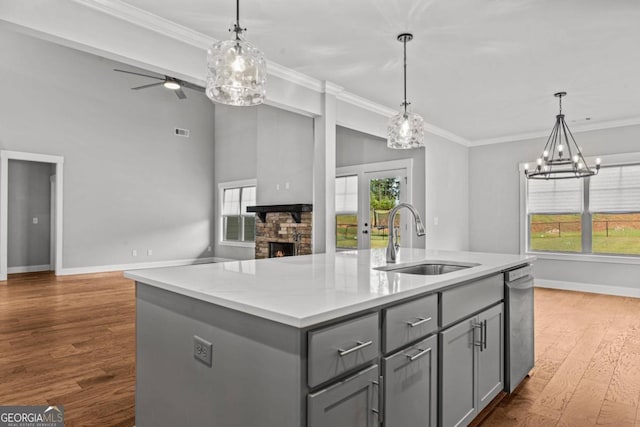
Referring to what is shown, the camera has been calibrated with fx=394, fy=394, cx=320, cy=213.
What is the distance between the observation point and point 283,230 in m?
6.55

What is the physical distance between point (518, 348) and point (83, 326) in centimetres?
402

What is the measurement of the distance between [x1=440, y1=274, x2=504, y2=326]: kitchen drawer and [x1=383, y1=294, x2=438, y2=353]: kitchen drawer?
0.10m

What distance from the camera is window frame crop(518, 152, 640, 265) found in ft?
19.3

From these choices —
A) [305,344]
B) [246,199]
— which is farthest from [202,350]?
[246,199]

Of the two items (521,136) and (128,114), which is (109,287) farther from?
(521,136)

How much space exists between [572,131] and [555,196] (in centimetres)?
108

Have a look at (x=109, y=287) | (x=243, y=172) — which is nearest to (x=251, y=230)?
(x=243, y=172)

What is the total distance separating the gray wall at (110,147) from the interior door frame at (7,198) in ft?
0.41

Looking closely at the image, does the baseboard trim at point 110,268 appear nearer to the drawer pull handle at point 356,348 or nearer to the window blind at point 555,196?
the window blind at point 555,196

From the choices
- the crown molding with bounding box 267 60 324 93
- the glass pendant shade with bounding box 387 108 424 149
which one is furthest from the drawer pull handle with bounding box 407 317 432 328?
the crown molding with bounding box 267 60 324 93

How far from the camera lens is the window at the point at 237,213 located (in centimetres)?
927

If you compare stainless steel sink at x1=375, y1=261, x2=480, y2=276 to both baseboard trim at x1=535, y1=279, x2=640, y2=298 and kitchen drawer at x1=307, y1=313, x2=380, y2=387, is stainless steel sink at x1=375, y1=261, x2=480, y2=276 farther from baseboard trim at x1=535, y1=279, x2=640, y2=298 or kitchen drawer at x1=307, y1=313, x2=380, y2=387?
baseboard trim at x1=535, y1=279, x2=640, y2=298

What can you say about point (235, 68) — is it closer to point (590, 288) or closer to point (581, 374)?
point (581, 374)

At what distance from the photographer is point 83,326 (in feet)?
13.3
